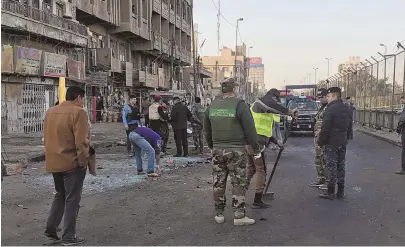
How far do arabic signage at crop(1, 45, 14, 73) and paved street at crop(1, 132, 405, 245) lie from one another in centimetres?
1083

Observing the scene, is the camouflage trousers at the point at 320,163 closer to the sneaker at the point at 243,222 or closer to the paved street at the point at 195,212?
the paved street at the point at 195,212

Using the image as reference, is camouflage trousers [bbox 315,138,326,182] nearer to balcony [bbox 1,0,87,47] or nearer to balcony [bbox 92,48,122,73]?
balcony [bbox 1,0,87,47]

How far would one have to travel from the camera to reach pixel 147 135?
31.2 feet

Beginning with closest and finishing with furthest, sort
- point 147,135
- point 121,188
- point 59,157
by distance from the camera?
1. point 59,157
2. point 121,188
3. point 147,135

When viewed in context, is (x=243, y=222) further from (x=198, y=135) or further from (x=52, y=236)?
(x=198, y=135)

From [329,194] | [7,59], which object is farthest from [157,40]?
[329,194]

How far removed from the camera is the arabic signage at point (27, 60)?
2100 cm

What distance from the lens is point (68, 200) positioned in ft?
16.6

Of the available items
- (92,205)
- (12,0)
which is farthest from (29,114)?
(92,205)

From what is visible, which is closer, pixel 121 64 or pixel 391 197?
pixel 391 197

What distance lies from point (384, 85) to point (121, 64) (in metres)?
20.7

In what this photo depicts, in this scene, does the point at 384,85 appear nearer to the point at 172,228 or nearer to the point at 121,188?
the point at 121,188

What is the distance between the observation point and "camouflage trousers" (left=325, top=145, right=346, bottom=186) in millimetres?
7562

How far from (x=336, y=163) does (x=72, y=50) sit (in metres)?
24.3
